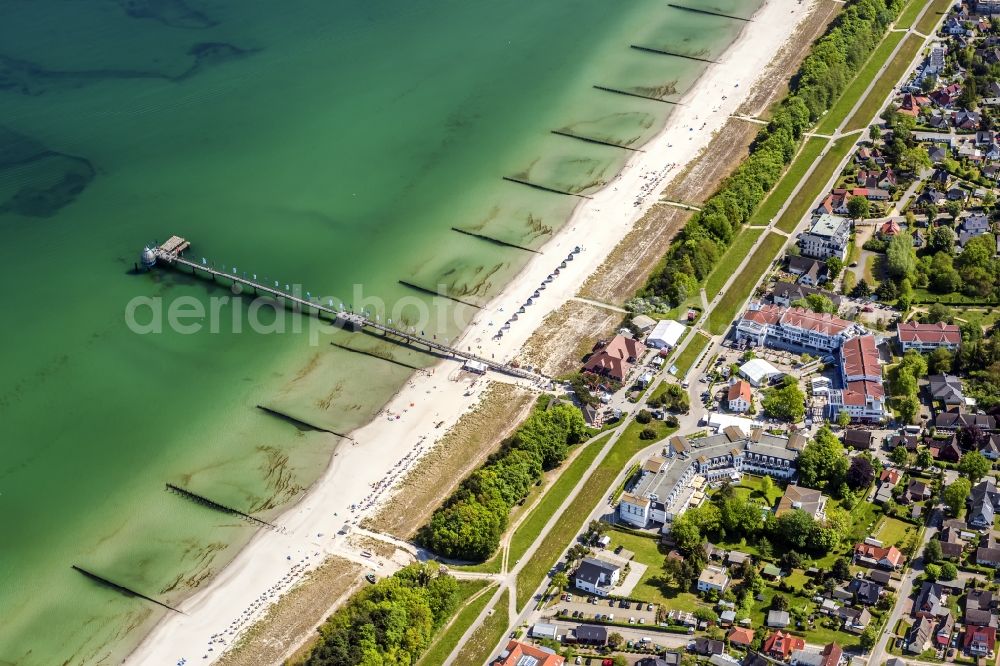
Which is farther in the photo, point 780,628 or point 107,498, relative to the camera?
point 107,498

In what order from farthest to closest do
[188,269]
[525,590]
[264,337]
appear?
[188,269]
[264,337]
[525,590]

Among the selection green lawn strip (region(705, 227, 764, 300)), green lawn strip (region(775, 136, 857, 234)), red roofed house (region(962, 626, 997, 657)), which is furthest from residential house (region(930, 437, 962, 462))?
green lawn strip (region(775, 136, 857, 234))

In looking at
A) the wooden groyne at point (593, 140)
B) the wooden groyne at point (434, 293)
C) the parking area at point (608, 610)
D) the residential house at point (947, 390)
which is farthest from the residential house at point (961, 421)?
the wooden groyne at point (593, 140)

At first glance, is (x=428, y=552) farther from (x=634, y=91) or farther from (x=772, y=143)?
(x=634, y=91)

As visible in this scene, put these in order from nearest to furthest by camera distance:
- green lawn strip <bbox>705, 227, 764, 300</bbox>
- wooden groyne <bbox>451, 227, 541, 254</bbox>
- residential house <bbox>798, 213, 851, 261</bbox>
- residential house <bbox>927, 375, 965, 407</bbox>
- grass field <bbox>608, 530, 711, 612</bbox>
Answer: grass field <bbox>608, 530, 711, 612</bbox>, residential house <bbox>927, 375, 965, 407</bbox>, green lawn strip <bbox>705, 227, 764, 300</bbox>, residential house <bbox>798, 213, 851, 261</bbox>, wooden groyne <bbox>451, 227, 541, 254</bbox>

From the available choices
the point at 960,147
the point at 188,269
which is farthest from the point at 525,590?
the point at 960,147

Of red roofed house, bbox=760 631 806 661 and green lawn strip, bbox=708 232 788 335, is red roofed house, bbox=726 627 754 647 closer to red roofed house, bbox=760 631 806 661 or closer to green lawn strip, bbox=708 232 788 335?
red roofed house, bbox=760 631 806 661

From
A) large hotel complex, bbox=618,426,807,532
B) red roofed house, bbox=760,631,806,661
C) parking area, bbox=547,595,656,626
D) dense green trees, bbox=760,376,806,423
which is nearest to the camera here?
red roofed house, bbox=760,631,806,661
